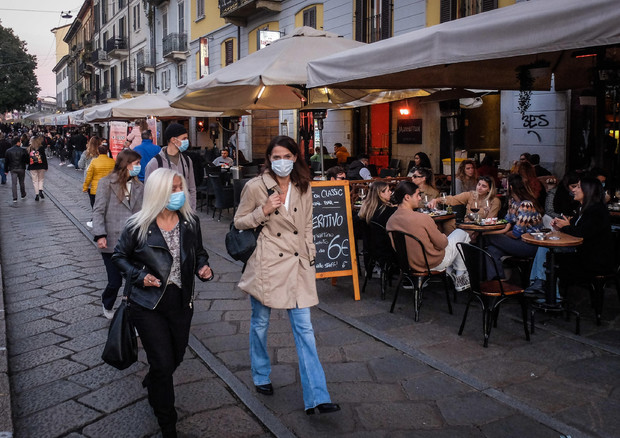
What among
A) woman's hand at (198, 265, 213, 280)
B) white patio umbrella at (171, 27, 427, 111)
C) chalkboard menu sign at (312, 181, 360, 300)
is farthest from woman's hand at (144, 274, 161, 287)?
white patio umbrella at (171, 27, 427, 111)

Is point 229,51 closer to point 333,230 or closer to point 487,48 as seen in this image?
point 333,230

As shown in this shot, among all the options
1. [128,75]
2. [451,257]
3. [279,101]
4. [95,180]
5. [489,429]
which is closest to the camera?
[489,429]

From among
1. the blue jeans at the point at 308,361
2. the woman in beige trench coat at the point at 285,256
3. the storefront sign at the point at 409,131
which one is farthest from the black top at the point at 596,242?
the storefront sign at the point at 409,131

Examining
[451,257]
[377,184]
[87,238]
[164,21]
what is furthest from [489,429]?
[164,21]

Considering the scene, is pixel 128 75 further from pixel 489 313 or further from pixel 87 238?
pixel 489 313

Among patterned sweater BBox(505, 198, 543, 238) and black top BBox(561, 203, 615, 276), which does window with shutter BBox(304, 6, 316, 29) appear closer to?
patterned sweater BBox(505, 198, 543, 238)

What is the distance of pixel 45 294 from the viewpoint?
262 inches

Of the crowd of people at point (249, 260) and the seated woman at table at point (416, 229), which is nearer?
the crowd of people at point (249, 260)

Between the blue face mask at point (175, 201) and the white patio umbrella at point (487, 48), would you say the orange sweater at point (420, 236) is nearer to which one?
the white patio umbrella at point (487, 48)

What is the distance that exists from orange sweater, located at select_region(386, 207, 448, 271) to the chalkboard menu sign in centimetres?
95

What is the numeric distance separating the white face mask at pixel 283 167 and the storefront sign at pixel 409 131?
1149cm

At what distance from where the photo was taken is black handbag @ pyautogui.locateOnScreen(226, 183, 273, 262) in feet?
12.0

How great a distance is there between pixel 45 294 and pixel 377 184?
3.98 meters

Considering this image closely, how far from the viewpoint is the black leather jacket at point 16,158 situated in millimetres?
14938
